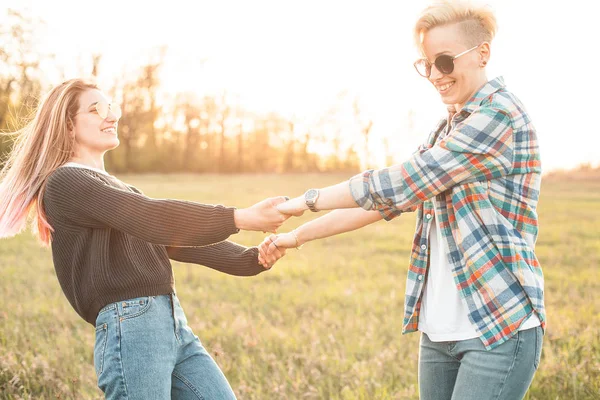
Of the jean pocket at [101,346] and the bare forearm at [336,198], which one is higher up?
the bare forearm at [336,198]

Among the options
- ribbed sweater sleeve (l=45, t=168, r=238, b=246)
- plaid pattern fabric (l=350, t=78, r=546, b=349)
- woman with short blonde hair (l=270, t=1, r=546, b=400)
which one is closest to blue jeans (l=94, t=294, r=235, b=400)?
ribbed sweater sleeve (l=45, t=168, r=238, b=246)

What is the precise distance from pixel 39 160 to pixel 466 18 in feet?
7.38

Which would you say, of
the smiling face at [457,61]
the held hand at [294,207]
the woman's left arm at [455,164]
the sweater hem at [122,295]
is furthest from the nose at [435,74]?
the sweater hem at [122,295]

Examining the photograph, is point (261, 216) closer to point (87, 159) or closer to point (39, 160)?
point (87, 159)

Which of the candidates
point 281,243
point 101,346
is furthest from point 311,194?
point 101,346

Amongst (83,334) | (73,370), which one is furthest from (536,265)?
(83,334)

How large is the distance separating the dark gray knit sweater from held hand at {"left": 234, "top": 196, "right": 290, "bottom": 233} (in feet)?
0.26

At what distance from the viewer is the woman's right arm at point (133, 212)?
2.98m

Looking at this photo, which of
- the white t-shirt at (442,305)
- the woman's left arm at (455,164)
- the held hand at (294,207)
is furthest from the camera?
the held hand at (294,207)

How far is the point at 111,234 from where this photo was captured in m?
3.11

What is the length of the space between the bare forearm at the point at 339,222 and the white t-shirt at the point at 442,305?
0.56m

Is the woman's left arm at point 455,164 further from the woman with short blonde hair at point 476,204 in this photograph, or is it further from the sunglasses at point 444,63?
the sunglasses at point 444,63

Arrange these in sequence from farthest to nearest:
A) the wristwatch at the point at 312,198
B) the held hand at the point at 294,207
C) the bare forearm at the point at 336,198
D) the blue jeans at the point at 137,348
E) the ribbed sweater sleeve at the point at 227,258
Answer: the ribbed sweater sleeve at the point at 227,258 < the held hand at the point at 294,207 < the wristwatch at the point at 312,198 < the blue jeans at the point at 137,348 < the bare forearm at the point at 336,198

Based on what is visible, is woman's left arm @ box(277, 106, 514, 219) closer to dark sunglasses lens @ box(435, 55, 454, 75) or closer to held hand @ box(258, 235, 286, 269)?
dark sunglasses lens @ box(435, 55, 454, 75)
